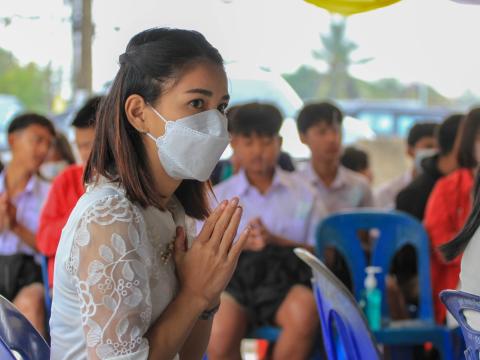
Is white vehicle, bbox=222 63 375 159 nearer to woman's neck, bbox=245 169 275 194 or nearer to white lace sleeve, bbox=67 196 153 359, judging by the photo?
woman's neck, bbox=245 169 275 194

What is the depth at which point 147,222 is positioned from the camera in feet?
4.63

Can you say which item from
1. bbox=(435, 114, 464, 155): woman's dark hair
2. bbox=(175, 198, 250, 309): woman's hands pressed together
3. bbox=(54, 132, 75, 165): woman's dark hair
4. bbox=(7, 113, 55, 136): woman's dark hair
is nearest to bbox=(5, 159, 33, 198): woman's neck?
bbox=(7, 113, 55, 136): woman's dark hair

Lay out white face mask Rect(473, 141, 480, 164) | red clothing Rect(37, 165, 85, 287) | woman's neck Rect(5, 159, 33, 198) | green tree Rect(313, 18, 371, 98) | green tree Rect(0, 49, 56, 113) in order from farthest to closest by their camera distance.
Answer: green tree Rect(313, 18, 371, 98)
green tree Rect(0, 49, 56, 113)
woman's neck Rect(5, 159, 33, 198)
white face mask Rect(473, 141, 480, 164)
red clothing Rect(37, 165, 85, 287)

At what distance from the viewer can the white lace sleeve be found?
4.13ft

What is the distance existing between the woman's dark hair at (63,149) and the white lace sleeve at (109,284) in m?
2.88

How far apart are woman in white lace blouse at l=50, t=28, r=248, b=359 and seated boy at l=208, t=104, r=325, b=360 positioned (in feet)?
4.86

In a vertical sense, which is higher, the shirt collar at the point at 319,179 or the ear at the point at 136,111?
the ear at the point at 136,111

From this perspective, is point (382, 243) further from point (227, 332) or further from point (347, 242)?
point (227, 332)

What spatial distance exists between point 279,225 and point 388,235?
1.60ft

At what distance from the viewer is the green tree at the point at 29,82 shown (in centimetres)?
519

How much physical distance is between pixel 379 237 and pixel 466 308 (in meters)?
1.91

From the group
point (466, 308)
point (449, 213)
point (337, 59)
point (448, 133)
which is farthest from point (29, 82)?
point (466, 308)

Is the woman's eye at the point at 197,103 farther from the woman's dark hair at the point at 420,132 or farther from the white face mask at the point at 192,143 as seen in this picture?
the woman's dark hair at the point at 420,132

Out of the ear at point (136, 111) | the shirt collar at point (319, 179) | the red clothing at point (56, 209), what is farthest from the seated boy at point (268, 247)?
the ear at point (136, 111)
